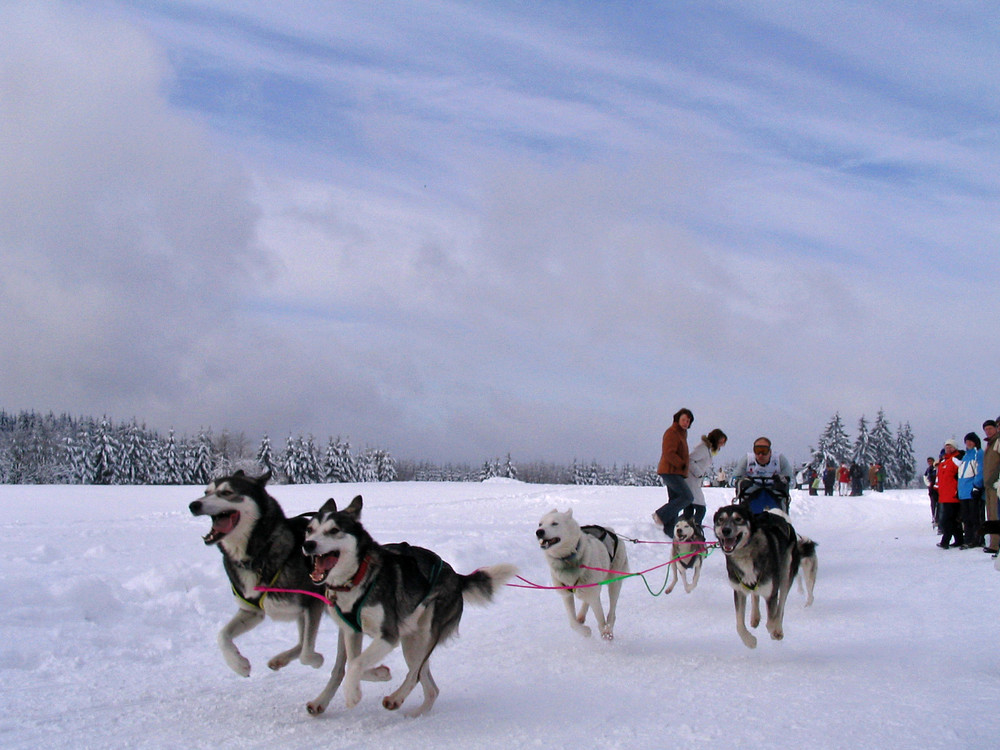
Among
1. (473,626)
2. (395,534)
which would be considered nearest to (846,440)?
(395,534)

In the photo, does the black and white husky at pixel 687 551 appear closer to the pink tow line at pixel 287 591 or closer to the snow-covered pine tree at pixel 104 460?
the pink tow line at pixel 287 591

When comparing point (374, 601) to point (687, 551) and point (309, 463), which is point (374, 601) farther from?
point (309, 463)

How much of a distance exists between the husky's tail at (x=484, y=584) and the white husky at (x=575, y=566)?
137 centimetres

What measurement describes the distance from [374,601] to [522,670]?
5.39 ft

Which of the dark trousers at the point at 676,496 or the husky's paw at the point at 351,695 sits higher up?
the dark trousers at the point at 676,496

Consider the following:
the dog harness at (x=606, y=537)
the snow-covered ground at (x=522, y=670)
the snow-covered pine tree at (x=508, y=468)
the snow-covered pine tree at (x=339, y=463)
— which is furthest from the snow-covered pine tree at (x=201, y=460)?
the dog harness at (x=606, y=537)

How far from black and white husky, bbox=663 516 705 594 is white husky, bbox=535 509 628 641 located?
7.55 ft

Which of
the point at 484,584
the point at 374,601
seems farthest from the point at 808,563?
the point at 374,601

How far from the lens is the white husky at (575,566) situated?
664cm

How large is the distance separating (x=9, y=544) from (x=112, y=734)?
23.1ft

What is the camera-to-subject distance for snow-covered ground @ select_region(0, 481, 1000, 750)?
4.10 meters

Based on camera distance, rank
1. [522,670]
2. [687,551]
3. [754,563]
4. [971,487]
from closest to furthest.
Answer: [522,670] < [754,563] < [687,551] < [971,487]

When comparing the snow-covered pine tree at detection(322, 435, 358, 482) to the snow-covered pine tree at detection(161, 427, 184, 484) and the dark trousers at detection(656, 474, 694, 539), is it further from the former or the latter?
the dark trousers at detection(656, 474, 694, 539)

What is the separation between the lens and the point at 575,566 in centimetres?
677
